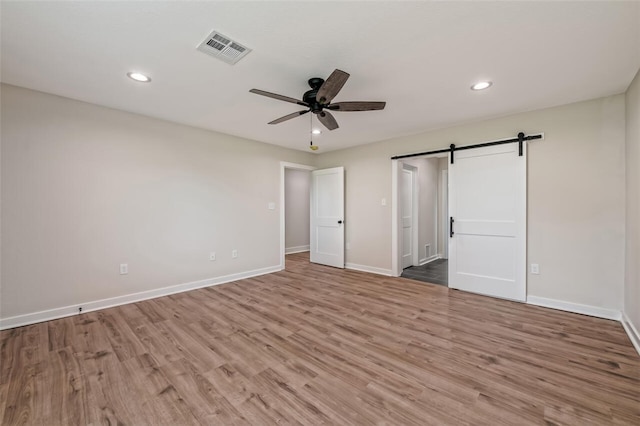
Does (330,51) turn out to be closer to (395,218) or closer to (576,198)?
(395,218)

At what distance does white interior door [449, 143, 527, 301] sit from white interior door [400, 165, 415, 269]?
3.83ft

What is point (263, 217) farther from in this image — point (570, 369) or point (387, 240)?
point (570, 369)

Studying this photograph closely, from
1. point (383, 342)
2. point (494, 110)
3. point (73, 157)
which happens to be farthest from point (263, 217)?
point (494, 110)

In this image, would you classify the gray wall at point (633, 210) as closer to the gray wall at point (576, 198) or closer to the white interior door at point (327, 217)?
the gray wall at point (576, 198)

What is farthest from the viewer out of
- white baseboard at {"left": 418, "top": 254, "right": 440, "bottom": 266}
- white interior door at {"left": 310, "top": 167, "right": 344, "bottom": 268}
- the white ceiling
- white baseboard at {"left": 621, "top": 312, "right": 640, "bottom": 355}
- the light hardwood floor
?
white baseboard at {"left": 418, "top": 254, "right": 440, "bottom": 266}

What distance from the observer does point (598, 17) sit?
5.58ft

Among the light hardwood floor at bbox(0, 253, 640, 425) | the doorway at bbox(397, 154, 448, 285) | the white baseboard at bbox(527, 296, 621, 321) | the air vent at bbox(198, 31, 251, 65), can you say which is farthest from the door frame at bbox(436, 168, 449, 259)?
the air vent at bbox(198, 31, 251, 65)

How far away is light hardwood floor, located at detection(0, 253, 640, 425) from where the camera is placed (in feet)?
5.06

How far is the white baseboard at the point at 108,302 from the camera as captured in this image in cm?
270

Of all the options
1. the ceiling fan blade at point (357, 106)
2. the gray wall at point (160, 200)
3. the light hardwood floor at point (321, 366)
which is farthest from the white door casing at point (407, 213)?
the ceiling fan blade at point (357, 106)

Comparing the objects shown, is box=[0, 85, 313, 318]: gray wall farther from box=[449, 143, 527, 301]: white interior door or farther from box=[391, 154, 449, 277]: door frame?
box=[449, 143, 527, 301]: white interior door

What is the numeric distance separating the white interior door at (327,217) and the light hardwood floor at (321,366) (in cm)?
224

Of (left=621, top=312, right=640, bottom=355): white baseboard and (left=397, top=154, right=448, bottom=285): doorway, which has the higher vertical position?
(left=397, top=154, right=448, bottom=285): doorway

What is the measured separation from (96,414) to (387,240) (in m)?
4.20
